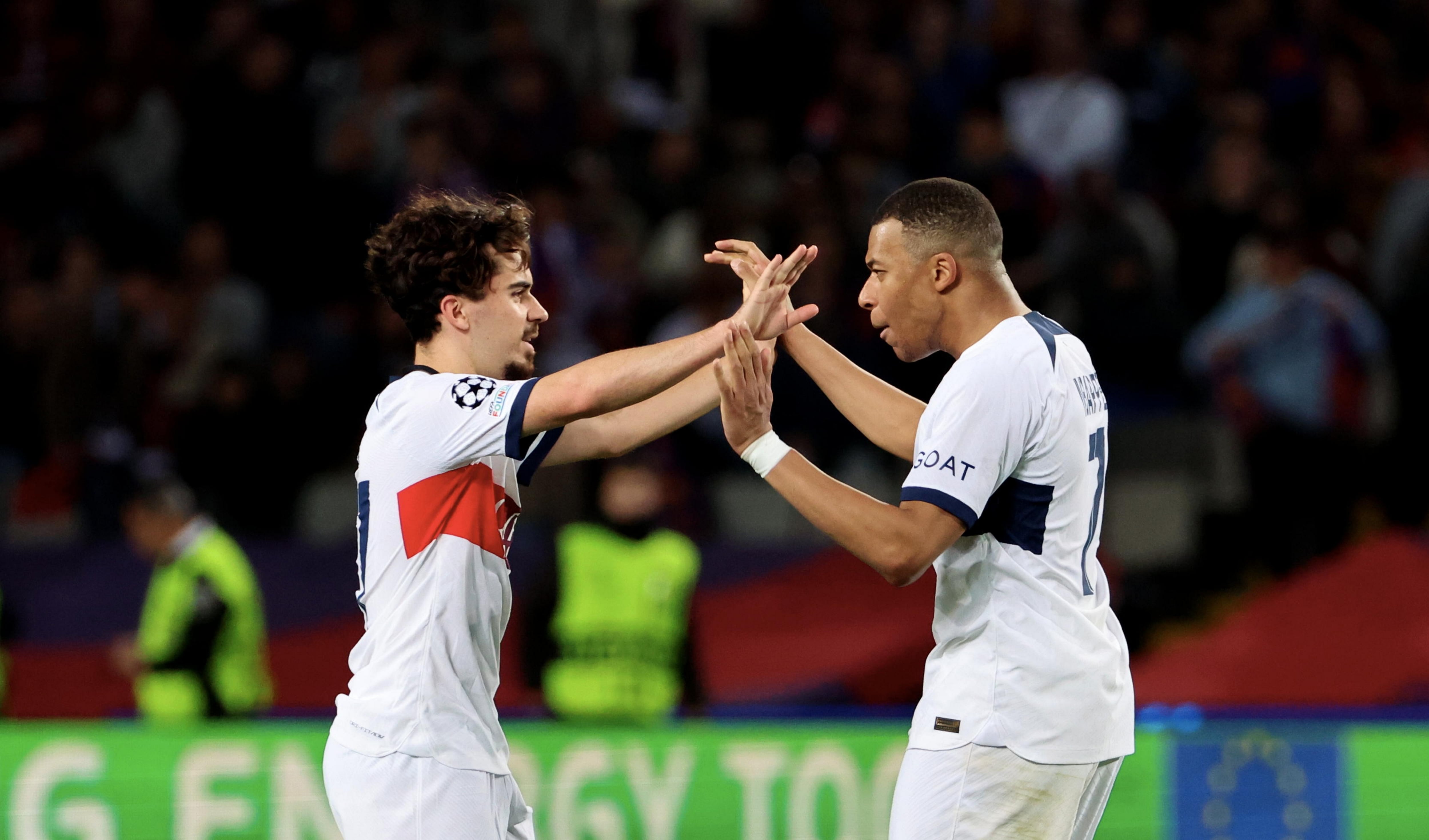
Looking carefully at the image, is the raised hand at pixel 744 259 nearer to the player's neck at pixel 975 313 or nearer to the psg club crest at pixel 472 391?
the player's neck at pixel 975 313

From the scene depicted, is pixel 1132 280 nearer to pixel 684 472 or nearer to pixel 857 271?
pixel 857 271

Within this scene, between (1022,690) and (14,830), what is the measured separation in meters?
4.64

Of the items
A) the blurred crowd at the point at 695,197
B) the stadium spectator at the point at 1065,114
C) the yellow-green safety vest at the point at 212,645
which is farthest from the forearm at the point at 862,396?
the stadium spectator at the point at 1065,114

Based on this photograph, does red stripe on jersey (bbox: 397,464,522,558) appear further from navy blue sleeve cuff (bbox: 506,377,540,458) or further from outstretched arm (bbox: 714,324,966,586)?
outstretched arm (bbox: 714,324,966,586)

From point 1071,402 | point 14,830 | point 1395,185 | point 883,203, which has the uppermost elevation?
point 1395,185

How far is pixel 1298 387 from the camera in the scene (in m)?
10.4

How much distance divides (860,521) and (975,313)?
26.3 inches

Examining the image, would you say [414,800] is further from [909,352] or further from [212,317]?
[212,317]

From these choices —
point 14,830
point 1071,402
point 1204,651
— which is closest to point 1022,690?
point 1071,402

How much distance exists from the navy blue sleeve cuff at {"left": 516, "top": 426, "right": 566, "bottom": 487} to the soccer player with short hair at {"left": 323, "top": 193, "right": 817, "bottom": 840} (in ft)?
0.04

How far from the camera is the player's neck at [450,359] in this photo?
432 cm

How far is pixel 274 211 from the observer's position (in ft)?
40.4

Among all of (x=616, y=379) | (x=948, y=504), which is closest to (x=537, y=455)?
(x=616, y=379)

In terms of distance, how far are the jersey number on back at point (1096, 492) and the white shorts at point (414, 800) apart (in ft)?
4.96
